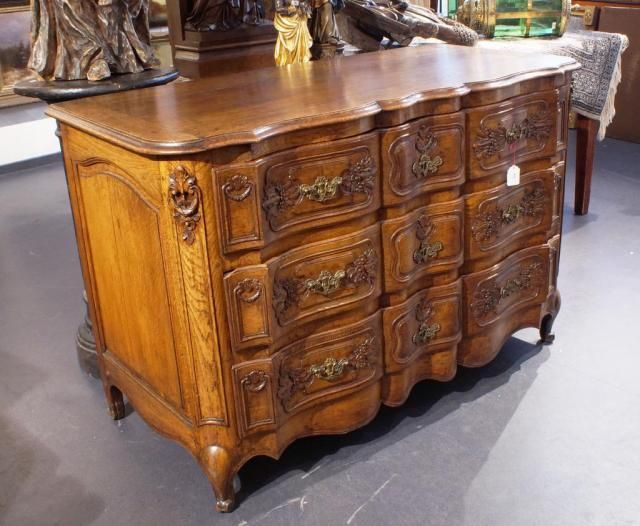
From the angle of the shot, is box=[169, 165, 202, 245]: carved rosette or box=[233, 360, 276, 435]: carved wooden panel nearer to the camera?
box=[169, 165, 202, 245]: carved rosette

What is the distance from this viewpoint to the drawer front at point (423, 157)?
6.17 feet

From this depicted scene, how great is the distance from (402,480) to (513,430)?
15.4 inches

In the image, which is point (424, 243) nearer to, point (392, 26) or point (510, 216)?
point (510, 216)

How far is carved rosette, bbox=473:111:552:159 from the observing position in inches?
81.7

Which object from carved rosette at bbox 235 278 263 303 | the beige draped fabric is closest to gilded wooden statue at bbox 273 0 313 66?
the beige draped fabric

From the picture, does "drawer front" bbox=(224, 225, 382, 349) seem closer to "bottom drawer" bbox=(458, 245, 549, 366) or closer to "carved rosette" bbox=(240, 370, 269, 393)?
"carved rosette" bbox=(240, 370, 269, 393)

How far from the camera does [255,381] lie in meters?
1.83

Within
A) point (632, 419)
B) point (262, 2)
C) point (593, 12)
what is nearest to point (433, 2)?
point (593, 12)

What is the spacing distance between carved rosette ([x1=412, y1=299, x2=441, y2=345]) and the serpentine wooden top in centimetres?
58

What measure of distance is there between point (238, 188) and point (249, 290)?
240mm

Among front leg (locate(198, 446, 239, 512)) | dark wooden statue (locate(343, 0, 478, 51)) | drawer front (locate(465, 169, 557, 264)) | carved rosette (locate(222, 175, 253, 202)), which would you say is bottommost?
front leg (locate(198, 446, 239, 512))

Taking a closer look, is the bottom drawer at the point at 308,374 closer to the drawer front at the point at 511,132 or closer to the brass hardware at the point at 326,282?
the brass hardware at the point at 326,282

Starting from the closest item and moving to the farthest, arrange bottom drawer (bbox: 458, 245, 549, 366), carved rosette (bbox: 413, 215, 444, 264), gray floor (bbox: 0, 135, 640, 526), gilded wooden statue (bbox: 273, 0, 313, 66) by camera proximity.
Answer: gray floor (bbox: 0, 135, 640, 526)
carved rosette (bbox: 413, 215, 444, 264)
bottom drawer (bbox: 458, 245, 549, 366)
gilded wooden statue (bbox: 273, 0, 313, 66)

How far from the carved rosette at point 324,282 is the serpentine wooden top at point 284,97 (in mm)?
358
